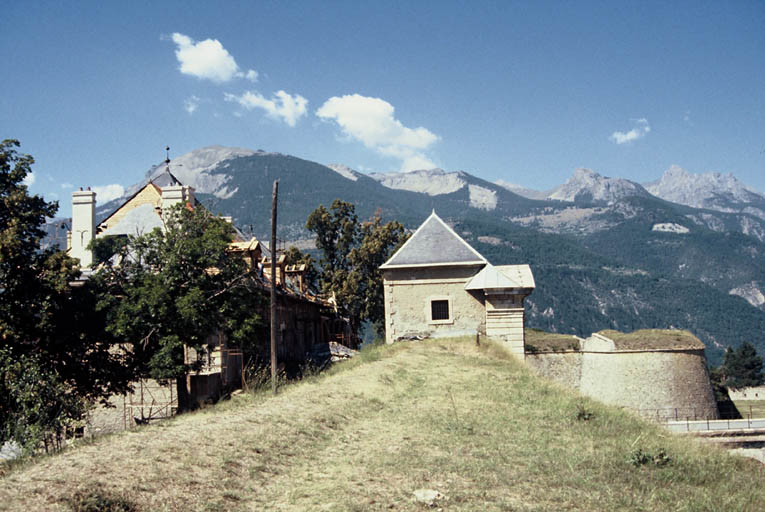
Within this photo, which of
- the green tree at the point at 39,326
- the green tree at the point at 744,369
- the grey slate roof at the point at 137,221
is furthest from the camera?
the green tree at the point at 744,369

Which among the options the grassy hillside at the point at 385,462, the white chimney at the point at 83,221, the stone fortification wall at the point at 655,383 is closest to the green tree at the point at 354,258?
the stone fortification wall at the point at 655,383

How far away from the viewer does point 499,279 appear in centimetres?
2784

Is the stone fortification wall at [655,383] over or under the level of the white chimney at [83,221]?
under

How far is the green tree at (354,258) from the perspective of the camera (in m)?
40.8

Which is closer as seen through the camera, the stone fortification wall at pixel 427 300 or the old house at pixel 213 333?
the old house at pixel 213 333

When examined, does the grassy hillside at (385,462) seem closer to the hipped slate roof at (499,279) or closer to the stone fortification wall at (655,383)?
the hipped slate roof at (499,279)

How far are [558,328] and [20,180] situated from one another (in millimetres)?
165459

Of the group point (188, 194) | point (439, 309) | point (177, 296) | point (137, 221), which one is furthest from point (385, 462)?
point (137, 221)

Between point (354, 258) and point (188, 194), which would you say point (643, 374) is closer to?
point (354, 258)

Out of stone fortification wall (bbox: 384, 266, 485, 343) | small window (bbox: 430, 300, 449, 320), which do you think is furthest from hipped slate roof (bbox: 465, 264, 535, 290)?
small window (bbox: 430, 300, 449, 320)

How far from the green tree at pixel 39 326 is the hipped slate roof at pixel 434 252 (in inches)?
559

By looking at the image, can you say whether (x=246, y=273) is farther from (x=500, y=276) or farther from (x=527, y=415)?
(x=500, y=276)

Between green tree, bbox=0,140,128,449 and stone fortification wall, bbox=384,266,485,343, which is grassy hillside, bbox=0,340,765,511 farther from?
stone fortification wall, bbox=384,266,485,343

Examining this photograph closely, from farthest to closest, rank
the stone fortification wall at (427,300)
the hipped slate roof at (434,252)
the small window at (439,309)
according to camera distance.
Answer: the hipped slate roof at (434,252), the small window at (439,309), the stone fortification wall at (427,300)
